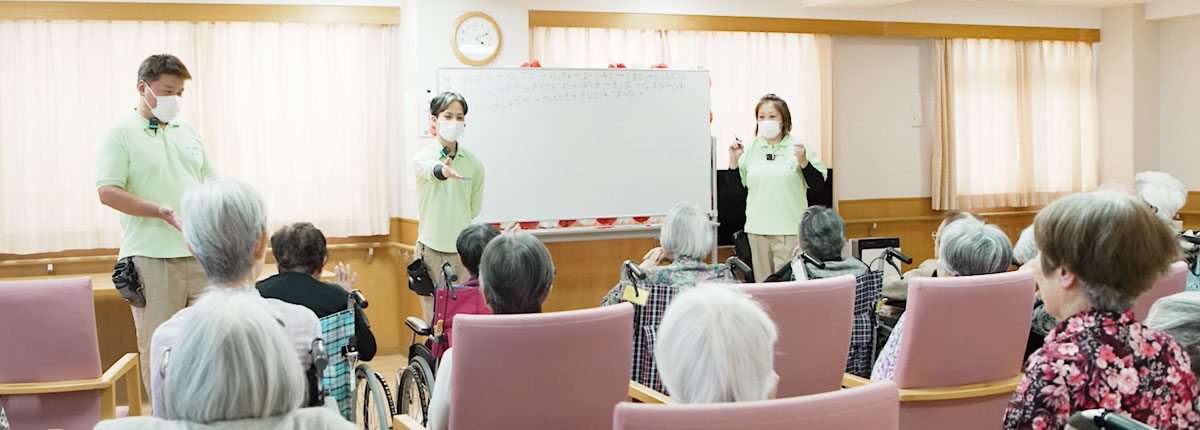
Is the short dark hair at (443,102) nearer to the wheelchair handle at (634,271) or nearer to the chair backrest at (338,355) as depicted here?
the wheelchair handle at (634,271)

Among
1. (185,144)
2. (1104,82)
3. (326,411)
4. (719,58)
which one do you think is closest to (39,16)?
(185,144)

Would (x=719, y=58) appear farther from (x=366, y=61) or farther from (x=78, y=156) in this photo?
(x=78, y=156)

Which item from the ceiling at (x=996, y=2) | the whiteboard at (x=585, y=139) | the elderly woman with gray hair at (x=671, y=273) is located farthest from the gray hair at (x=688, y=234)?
the ceiling at (x=996, y=2)

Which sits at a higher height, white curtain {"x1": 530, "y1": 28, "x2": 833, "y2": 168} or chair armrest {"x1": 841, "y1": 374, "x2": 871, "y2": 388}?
white curtain {"x1": 530, "y1": 28, "x2": 833, "y2": 168}

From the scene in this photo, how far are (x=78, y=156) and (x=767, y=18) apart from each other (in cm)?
429

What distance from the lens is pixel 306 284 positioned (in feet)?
9.76

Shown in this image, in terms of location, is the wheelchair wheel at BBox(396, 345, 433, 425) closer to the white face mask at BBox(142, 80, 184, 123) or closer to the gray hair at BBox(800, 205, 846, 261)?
the white face mask at BBox(142, 80, 184, 123)

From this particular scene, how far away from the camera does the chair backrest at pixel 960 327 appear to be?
2.90 meters

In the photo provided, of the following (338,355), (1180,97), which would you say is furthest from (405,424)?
(1180,97)

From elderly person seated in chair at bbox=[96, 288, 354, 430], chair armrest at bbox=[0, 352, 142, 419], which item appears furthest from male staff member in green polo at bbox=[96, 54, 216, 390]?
elderly person seated in chair at bbox=[96, 288, 354, 430]

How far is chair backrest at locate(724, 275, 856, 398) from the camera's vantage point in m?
2.94

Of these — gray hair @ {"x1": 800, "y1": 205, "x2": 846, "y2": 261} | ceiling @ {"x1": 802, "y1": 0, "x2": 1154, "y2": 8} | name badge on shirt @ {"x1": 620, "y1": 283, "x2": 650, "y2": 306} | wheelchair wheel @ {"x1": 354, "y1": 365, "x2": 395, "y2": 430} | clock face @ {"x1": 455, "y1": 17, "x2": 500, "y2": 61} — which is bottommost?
wheelchair wheel @ {"x1": 354, "y1": 365, "x2": 395, "y2": 430}

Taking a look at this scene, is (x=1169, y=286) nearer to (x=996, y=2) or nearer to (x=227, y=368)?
(x=227, y=368)

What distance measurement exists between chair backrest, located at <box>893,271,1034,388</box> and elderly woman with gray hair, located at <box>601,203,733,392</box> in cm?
76
